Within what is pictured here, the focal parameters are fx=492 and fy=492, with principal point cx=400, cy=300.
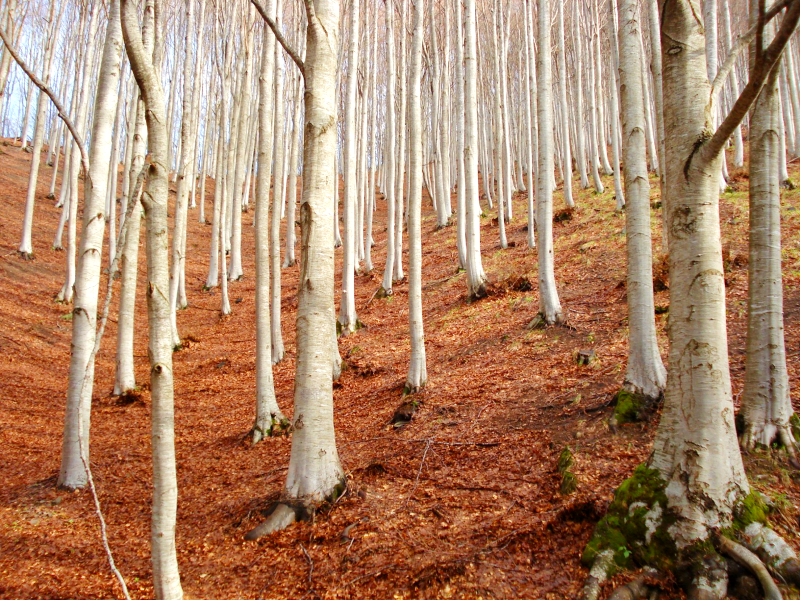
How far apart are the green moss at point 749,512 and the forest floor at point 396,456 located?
148 mm

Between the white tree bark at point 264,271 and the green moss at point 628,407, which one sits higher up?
the white tree bark at point 264,271

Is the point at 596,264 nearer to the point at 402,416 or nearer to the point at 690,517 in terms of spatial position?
the point at 402,416

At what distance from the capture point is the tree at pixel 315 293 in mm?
3725

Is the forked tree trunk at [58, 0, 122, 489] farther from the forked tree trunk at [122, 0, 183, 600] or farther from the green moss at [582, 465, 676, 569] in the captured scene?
the green moss at [582, 465, 676, 569]

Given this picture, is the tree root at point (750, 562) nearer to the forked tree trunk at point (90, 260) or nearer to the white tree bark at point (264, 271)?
the white tree bark at point (264, 271)

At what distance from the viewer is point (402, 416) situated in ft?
18.3

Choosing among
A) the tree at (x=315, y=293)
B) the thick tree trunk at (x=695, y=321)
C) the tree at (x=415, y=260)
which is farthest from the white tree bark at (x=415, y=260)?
the thick tree trunk at (x=695, y=321)

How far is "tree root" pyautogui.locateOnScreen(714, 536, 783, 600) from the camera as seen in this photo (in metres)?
2.11

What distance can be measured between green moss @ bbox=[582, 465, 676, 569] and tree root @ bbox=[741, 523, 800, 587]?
33cm

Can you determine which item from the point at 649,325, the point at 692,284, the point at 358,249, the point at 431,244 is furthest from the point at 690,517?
the point at 358,249

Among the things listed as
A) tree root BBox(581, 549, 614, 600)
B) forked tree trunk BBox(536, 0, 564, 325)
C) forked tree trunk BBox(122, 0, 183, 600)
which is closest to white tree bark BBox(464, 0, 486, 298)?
forked tree trunk BBox(536, 0, 564, 325)

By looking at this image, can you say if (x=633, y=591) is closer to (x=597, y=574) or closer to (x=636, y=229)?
(x=597, y=574)

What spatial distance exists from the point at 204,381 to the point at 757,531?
28.1 ft

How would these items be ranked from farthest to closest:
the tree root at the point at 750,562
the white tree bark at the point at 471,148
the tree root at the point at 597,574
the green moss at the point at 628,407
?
the white tree bark at the point at 471,148 < the green moss at the point at 628,407 < the tree root at the point at 597,574 < the tree root at the point at 750,562
